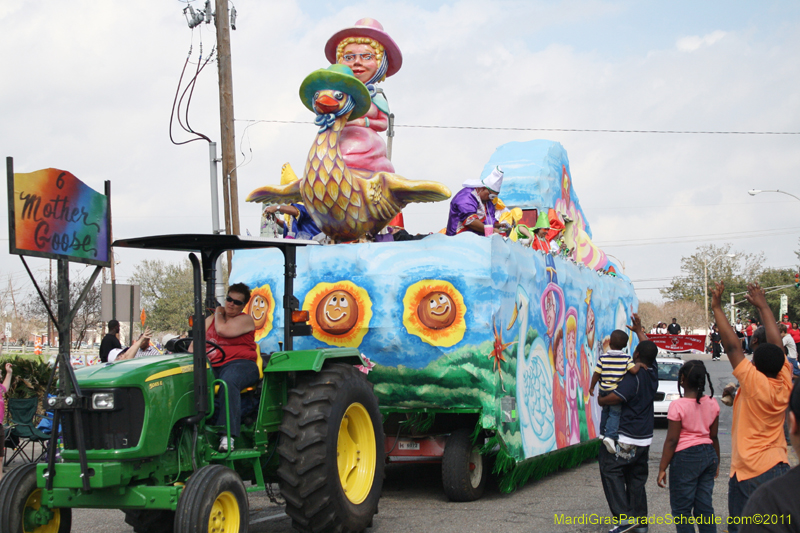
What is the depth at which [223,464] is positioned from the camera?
5805mm

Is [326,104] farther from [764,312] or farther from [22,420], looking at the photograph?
[22,420]

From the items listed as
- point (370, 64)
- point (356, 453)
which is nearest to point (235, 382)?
point (356, 453)

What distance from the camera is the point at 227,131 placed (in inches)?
575

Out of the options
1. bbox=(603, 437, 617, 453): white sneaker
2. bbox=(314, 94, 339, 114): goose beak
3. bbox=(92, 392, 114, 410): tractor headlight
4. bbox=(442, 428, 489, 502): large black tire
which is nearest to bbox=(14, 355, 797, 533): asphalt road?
bbox=(442, 428, 489, 502): large black tire

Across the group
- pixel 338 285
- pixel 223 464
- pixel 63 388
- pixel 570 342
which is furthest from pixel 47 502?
pixel 570 342

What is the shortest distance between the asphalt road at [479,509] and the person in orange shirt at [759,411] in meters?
2.28

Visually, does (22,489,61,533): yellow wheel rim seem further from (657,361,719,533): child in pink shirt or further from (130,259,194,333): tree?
(130,259,194,333): tree

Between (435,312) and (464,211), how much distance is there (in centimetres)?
148

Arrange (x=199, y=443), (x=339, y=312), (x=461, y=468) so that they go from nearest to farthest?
(x=199, y=443), (x=461, y=468), (x=339, y=312)

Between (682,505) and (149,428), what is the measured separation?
11.7 ft

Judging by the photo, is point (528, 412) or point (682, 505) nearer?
point (682, 505)

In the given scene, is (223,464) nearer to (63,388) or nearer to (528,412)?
(63,388)

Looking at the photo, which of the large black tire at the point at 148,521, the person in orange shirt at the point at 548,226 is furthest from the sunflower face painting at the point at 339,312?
the person in orange shirt at the point at 548,226

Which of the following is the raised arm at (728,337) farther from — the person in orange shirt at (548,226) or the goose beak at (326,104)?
the person in orange shirt at (548,226)
